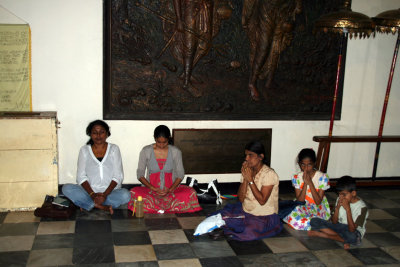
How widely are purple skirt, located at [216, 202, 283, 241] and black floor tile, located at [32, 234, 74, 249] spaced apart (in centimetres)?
170

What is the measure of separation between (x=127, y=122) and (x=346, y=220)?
322 centimetres

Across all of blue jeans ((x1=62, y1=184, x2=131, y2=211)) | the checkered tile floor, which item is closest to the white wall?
blue jeans ((x1=62, y1=184, x2=131, y2=211))

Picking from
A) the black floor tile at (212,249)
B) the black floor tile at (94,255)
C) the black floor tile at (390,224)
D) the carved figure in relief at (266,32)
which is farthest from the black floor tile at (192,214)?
the black floor tile at (390,224)

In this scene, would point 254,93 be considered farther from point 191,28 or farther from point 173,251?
point 173,251

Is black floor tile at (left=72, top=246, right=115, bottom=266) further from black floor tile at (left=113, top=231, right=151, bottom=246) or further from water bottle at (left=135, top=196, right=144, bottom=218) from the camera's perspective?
water bottle at (left=135, top=196, right=144, bottom=218)

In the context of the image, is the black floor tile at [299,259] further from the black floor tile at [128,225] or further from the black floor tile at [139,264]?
the black floor tile at [128,225]

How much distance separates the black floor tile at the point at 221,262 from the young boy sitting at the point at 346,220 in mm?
1191

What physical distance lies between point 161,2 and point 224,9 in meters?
0.90

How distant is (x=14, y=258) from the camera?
4117mm

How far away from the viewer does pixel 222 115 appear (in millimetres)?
6422

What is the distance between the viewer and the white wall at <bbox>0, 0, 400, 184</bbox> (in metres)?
5.70

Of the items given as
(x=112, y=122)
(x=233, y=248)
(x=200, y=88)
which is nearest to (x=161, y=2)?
(x=200, y=88)

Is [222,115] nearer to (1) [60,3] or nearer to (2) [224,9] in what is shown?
(2) [224,9]

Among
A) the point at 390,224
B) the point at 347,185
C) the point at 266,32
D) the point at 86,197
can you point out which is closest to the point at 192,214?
the point at 86,197
